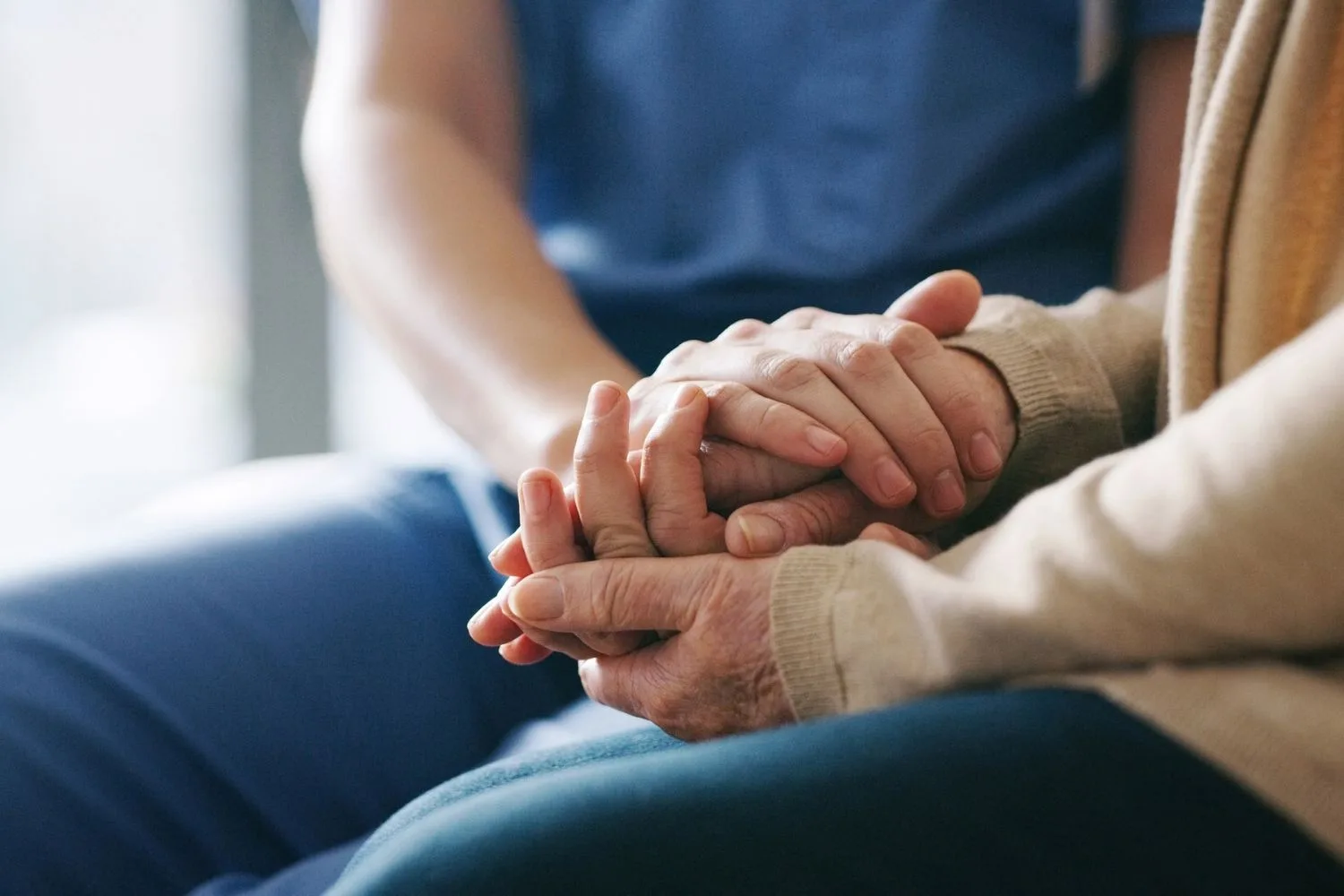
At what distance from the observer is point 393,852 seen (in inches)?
15.5

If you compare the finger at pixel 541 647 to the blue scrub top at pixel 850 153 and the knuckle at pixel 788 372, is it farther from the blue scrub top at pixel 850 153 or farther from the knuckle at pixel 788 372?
the blue scrub top at pixel 850 153

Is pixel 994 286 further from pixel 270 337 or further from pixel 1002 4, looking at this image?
pixel 270 337

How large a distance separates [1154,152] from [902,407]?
468 mm

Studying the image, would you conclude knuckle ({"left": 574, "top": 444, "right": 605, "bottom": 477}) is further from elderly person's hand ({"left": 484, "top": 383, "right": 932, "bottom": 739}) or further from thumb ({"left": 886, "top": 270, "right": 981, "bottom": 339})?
thumb ({"left": 886, "top": 270, "right": 981, "bottom": 339})

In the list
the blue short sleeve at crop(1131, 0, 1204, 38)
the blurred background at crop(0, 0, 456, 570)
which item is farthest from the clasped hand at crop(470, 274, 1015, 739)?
Result: the blurred background at crop(0, 0, 456, 570)

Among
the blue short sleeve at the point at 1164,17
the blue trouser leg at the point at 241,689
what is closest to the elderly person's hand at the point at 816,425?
the blue trouser leg at the point at 241,689

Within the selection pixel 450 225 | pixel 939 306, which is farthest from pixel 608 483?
pixel 450 225

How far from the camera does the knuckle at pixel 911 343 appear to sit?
1.99ft

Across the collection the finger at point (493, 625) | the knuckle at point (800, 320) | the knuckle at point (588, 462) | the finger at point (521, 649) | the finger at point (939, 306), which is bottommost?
the finger at point (521, 649)

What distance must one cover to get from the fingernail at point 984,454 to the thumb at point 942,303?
3.2 inches

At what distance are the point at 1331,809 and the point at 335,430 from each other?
2.02m

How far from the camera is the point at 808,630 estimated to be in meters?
0.46

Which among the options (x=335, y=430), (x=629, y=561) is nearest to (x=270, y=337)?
(x=335, y=430)

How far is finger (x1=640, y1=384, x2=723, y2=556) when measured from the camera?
59cm
